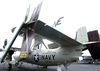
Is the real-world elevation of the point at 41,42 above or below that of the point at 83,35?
below

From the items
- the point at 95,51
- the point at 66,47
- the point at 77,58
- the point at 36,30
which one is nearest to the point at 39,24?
the point at 36,30

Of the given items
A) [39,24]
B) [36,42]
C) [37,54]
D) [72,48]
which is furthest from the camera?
[36,42]

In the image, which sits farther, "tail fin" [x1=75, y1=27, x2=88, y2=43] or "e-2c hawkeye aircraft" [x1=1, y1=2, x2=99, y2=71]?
"tail fin" [x1=75, y1=27, x2=88, y2=43]

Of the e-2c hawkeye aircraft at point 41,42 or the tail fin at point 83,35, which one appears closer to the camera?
the e-2c hawkeye aircraft at point 41,42

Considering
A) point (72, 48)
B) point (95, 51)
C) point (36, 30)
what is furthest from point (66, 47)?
point (36, 30)

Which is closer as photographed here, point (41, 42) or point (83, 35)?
point (83, 35)

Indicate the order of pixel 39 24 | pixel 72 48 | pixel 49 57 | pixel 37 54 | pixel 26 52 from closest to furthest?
pixel 39 24 < pixel 26 52 < pixel 72 48 < pixel 49 57 < pixel 37 54

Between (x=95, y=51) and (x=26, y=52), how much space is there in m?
5.62

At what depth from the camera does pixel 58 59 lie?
696cm

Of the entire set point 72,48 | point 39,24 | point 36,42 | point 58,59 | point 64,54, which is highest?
point 39,24

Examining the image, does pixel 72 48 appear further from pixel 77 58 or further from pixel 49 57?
pixel 49 57

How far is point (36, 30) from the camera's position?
17.1ft

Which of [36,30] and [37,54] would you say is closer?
[36,30]

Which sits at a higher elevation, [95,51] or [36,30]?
[36,30]
